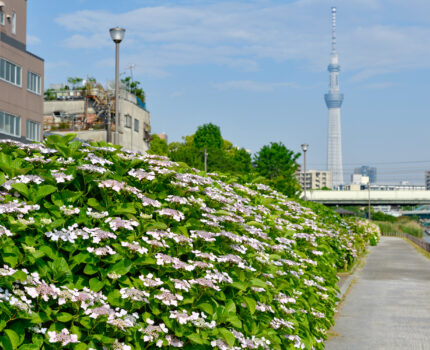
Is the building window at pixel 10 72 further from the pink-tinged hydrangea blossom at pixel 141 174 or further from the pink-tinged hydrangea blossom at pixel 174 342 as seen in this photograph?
the pink-tinged hydrangea blossom at pixel 174 342

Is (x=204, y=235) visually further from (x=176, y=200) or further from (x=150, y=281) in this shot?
(x=150, y=281)

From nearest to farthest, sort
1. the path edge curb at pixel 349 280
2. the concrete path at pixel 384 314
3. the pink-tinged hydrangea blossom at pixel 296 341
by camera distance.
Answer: the pink-tinged hydrangea blossom at pixel 296 341 → the concrete path at pixel 384 314 → the path edge curb at pixel 349 280

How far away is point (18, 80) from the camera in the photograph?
44.5 m

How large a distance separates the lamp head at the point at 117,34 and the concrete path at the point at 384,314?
11693 millimetres

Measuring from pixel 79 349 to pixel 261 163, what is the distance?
285 ft

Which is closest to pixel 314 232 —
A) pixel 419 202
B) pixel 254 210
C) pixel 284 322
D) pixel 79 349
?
pixel 254 210

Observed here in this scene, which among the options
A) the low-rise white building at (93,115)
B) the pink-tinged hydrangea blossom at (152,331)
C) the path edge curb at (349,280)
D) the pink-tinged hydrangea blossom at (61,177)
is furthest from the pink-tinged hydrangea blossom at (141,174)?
the low-rise white building at (93,115)

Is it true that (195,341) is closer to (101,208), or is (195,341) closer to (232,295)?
(232,295)

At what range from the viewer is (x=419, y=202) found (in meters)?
118

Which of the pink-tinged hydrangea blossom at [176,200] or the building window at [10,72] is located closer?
the pink-tinged hydrangea blossom at [176,200]

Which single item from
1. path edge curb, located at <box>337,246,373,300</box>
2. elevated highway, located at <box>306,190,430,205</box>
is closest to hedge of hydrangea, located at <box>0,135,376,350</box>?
path edge curb, located at <box>337,246,373,300</box>

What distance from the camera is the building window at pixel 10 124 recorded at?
137 ft

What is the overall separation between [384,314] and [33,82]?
4130 centimetres

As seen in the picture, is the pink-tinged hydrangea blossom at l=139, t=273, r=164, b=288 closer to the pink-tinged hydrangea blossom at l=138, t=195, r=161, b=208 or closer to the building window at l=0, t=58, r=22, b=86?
the pink-tinged hydrangea blossom at l=138, t=195, r=161, b=208
